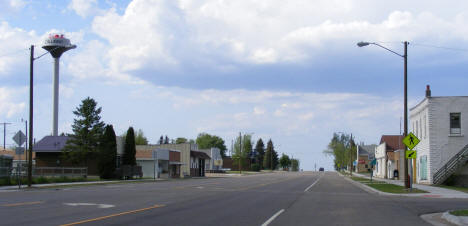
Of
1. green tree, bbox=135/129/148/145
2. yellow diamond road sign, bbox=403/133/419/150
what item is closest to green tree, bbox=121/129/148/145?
green tree, bbox=135/129/148/145

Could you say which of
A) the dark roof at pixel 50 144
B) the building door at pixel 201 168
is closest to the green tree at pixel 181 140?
the building door at pixel 201 168

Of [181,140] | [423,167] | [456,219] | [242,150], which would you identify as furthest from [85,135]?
[181,140]

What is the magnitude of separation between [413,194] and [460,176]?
12380 millimetres

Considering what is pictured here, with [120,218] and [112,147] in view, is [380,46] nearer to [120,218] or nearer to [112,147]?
[120,218]

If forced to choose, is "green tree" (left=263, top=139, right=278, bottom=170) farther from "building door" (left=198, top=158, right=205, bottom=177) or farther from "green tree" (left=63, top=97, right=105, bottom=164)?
"green tree" (left=63, top=97, right=105, bottom=164)

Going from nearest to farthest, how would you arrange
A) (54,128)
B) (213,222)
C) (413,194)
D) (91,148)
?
(213,222) → (413,194) → (91,148) → (54,128)

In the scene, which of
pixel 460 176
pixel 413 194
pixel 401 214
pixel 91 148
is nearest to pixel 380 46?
pixel 413 194

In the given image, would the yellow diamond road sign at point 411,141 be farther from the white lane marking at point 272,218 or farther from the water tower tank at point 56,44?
the water tower tank at point 56,44

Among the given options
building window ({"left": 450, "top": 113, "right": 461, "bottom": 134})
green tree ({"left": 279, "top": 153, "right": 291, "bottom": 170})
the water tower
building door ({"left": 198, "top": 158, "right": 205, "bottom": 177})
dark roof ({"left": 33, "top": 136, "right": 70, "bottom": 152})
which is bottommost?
green tree ({"left": 279, "top": 153, "right": 291, "bottom": 170})

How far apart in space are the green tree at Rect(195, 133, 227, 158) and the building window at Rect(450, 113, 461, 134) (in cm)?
15133

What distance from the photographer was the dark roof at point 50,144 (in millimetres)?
57500

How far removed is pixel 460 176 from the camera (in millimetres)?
37969

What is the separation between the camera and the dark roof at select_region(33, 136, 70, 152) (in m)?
57.5

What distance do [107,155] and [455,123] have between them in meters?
33.1
